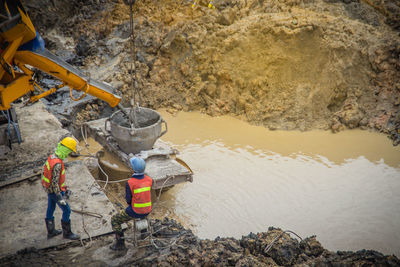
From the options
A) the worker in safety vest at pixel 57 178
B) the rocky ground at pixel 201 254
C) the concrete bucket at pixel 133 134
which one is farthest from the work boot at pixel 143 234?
the concrete bucket at pixel 133 134

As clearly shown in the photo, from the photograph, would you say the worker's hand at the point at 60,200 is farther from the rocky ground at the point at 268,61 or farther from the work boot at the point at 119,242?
the rocky ground at the point at 268,61

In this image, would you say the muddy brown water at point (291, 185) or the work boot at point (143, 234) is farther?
the muddy brown water at point (291, 185)

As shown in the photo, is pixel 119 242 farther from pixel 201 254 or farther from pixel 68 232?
pixel 201 254

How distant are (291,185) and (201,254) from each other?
12.7 ft

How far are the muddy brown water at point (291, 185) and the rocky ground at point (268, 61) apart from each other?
3.27 ft

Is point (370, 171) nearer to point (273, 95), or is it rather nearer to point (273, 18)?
point (273, 95)

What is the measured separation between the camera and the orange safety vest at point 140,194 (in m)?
4.15

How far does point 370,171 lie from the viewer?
318 inches

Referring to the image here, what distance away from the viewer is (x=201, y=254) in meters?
4.46

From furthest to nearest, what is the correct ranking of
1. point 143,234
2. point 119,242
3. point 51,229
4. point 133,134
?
1. point 133,134
2. point 143,234
3. point 51,229
4. point 119,242

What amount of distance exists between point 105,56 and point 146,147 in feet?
21.6

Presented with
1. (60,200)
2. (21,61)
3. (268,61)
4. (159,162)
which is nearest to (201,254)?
(60,200)

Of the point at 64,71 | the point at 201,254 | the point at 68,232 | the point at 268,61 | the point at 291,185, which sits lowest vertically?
the point at 291,185

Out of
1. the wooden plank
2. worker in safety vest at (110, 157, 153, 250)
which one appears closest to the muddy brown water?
the wooden plank
